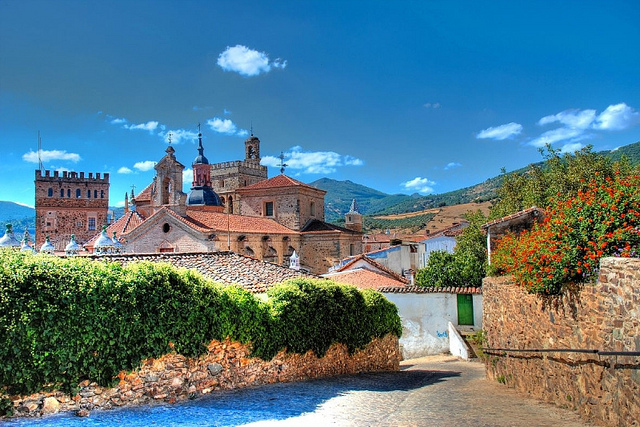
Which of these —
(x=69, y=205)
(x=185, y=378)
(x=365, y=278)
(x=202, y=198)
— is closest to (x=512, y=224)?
(x=365, y=278)

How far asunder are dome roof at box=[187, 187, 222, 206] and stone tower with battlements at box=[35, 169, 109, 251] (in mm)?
27565

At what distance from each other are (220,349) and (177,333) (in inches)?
49.0

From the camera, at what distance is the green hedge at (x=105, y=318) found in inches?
304

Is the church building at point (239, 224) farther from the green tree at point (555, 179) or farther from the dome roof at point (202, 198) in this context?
A: the green tree at point (555, 179)

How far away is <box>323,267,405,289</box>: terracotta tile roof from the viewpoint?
26.1m

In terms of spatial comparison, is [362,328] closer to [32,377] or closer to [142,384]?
[142,384]

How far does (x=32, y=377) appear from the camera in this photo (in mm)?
7789

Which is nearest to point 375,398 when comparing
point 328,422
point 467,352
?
point 328,422

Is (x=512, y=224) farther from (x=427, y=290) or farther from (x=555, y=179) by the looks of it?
(x=555, y=179)

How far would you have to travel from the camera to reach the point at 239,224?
36469 mm

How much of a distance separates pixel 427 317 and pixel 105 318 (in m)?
17.2

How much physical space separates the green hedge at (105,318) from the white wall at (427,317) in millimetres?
12083

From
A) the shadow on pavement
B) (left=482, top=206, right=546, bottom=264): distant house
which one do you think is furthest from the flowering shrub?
(left=482, top=206, right=546, bottom=264): distant house

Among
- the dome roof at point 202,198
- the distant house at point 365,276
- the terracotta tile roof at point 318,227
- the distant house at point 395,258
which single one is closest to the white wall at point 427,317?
the distant house at point 365,276
